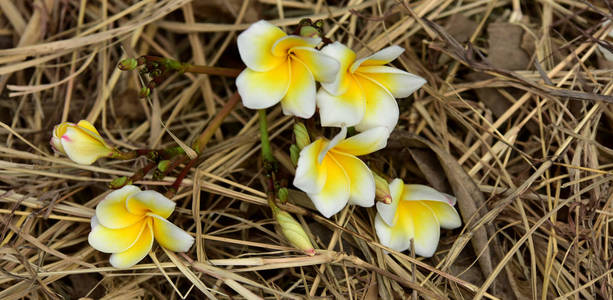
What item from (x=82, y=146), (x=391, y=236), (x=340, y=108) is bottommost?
(x=391, y=236)

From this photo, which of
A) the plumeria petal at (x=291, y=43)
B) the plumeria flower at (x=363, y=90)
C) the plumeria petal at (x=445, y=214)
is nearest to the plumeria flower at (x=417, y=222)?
the plumeria petal at (x=445, y=214)

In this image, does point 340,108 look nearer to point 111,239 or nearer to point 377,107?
point 377,107

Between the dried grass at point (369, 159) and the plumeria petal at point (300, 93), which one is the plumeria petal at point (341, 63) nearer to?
the plumeria petal at point (300, 93)

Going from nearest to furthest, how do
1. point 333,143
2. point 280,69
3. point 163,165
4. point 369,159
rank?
1. point 333,143
2. point 280,69
3. point 163,165
4. point 369,159

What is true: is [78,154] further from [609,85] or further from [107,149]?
[609,85]

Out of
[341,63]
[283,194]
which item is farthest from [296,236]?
[341,63]

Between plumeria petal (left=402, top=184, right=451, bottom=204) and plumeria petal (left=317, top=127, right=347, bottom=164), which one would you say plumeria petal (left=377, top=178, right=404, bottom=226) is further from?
plumeria petal (left=317, top=127, right=347, bottom=164)

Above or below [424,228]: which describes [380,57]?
above
